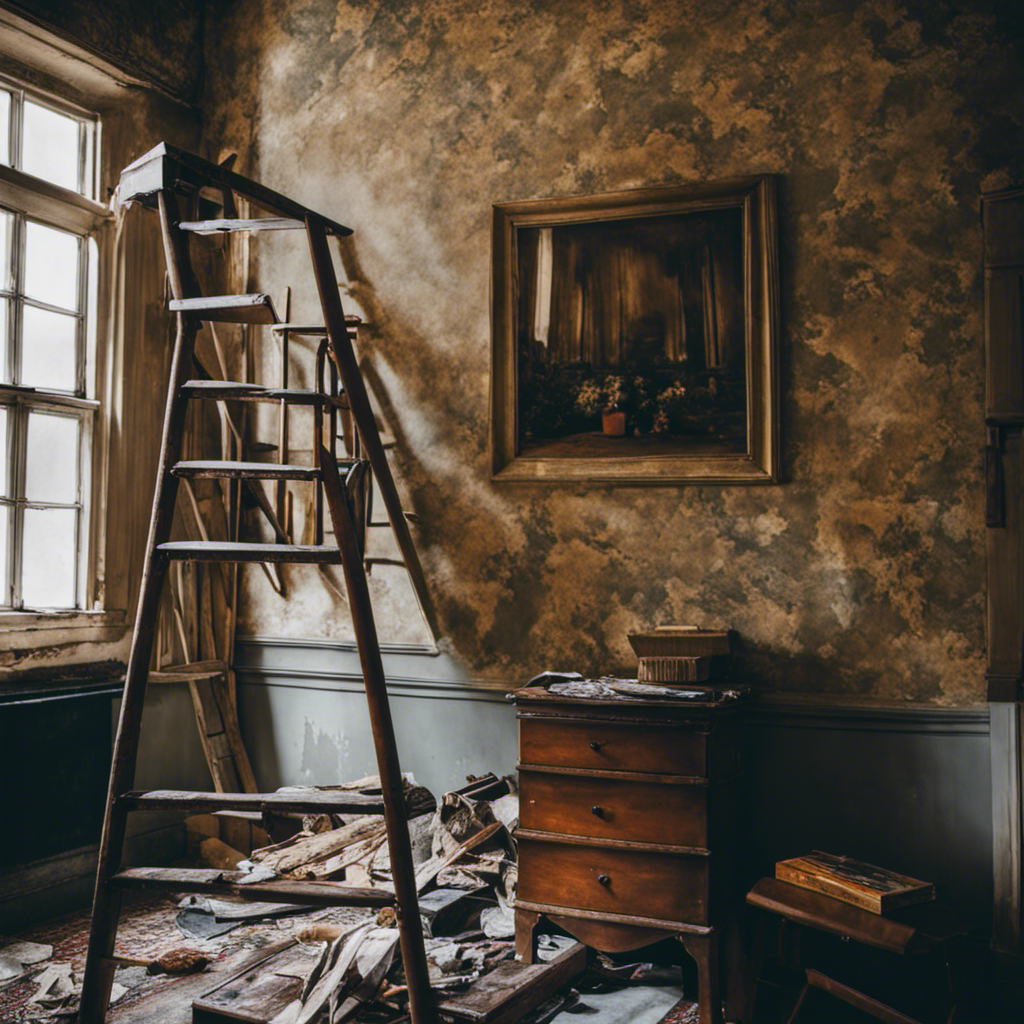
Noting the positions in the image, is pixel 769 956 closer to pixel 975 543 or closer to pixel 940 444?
pixel 975 543

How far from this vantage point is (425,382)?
4094 mm

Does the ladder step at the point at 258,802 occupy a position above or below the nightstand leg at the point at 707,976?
above

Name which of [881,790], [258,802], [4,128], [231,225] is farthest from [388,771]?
[4,128]

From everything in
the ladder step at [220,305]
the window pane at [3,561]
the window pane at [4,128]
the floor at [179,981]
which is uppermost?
the window pane at [4,128]

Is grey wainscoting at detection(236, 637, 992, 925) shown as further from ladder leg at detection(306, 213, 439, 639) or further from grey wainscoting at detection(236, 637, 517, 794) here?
ladder leg at detection(306, 213, 439, 639)

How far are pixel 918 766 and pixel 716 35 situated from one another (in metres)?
2.92

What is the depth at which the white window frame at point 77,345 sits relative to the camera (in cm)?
380

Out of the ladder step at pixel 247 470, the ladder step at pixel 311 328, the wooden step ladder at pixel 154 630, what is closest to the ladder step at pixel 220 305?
the wooden step ladder at pixel 154 630

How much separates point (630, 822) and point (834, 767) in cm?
91

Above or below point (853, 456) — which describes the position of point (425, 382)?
above

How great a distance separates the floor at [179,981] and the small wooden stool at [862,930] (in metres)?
0.33

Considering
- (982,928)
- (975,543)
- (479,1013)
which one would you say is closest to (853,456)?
(975,543)

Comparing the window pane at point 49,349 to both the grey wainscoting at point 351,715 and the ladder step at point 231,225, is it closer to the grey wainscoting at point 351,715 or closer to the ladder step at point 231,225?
the grey wainscoting at point 351,715

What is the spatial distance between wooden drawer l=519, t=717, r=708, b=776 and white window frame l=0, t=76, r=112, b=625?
2.22 m
